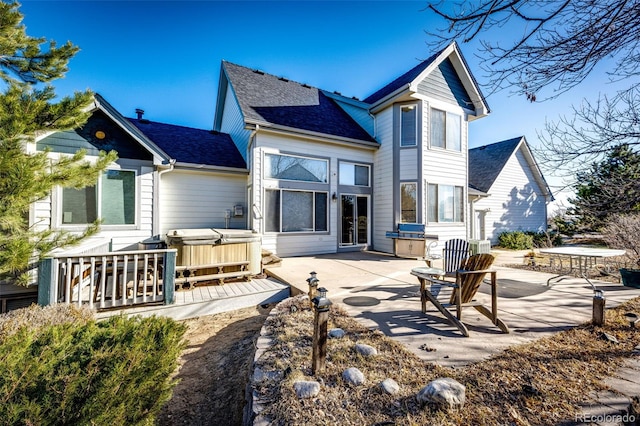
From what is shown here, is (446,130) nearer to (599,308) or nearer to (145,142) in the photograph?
(599,308)

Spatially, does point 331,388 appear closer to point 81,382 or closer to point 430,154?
point 81,382

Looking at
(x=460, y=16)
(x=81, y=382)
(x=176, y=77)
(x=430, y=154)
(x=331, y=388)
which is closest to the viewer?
(x=81, y=382)

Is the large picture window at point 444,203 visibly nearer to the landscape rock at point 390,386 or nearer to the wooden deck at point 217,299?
the wooden deck at point 217,299

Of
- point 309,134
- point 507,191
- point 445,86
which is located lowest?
point 507,191

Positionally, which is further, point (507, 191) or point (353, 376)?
point (507, 191)

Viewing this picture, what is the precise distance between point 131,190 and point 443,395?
7.36 metres

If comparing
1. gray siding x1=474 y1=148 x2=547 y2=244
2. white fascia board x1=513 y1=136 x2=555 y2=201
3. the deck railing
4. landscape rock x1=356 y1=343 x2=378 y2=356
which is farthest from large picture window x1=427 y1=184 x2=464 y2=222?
the deck railing

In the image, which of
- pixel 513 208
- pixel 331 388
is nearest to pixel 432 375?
pixel 331 388

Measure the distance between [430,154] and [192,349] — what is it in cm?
968

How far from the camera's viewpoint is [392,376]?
2.29m

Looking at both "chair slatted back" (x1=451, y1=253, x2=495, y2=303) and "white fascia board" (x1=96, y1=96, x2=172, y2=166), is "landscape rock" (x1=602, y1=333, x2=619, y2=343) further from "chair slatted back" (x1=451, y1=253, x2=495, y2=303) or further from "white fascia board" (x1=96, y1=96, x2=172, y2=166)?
"white fascia board" (x1=96, y1=96, x2=172, y2=166)

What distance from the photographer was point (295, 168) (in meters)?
9.05

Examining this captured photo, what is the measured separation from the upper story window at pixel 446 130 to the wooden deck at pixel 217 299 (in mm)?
8333

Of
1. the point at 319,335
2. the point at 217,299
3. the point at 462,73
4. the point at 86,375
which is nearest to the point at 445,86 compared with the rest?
the point at 462,73
